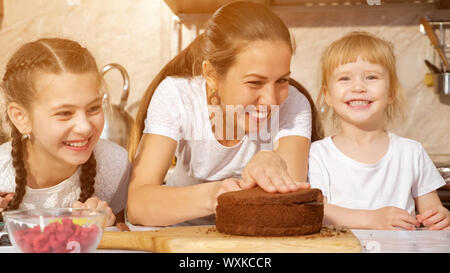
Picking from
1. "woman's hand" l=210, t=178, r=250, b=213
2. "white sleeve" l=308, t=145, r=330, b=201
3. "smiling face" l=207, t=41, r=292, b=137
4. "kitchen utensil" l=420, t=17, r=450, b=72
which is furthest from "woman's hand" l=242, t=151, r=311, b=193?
"kitchen utensil" l=420, t=17, r=450, b=72

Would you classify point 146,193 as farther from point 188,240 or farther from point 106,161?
point 188,240

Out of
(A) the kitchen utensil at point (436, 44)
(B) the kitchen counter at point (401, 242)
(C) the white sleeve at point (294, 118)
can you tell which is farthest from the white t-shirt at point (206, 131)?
(A) the kitchen utensil at point (436, 44)

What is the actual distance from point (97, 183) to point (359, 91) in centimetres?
37

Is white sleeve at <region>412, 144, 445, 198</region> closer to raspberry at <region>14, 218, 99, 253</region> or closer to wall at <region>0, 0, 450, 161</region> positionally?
wall at <region>0, 0, 450, 161</region>

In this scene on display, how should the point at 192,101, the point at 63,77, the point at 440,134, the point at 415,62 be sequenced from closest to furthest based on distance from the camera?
the point at 63,77 < the point at 192,101 < the point at 440,134 < the point at 415,62

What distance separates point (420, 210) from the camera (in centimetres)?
72

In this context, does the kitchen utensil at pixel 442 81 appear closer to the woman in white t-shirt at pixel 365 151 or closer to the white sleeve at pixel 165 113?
the woman in white t-shirt at pixel 365 151

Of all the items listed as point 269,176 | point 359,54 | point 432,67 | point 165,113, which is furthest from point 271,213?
point 432,67

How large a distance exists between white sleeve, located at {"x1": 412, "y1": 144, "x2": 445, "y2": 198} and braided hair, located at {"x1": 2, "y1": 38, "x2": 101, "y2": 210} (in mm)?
444

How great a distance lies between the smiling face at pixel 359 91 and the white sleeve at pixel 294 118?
0.18ft

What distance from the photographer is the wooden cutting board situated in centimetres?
39

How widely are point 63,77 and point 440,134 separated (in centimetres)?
67

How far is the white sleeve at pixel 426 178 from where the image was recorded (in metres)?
0.72
